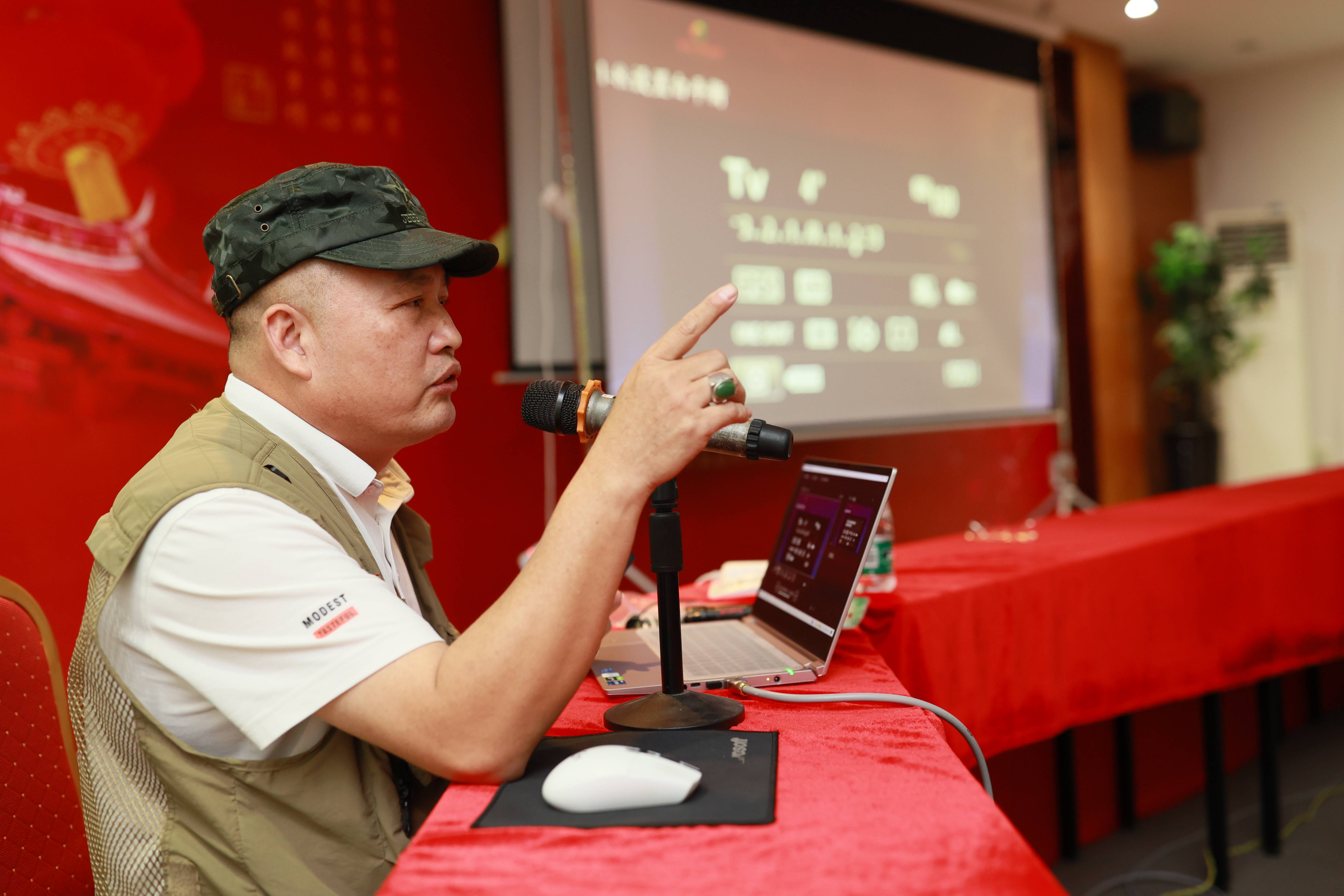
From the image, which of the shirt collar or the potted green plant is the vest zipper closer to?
the shirt collar

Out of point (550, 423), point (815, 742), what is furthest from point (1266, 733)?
point (550, 423)

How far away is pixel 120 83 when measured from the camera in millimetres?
2369

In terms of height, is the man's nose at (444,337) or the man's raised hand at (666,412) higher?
the man's nose at (444,337)

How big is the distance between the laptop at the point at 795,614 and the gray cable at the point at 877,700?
2.5 inches

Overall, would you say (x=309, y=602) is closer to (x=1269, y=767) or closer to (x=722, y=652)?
(x=722, y=652)

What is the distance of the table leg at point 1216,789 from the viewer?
211 centimetres

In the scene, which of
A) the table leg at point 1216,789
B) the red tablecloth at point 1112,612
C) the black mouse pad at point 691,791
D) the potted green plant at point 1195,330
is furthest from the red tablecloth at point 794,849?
the potted green plant at point 1195,330

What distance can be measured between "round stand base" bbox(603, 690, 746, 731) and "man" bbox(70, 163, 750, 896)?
0.17 m

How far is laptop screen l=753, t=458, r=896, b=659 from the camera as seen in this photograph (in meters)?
1.13

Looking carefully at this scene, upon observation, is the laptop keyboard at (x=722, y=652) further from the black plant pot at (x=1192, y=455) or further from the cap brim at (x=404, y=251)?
the black plant pot at (x=1192, y=455)

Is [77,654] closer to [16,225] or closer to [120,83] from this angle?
[16,225]

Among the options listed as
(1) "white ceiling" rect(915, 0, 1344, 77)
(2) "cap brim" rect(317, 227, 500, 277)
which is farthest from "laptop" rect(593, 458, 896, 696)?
(1) "white ceiling" rect(915, 0, 1344, 77)

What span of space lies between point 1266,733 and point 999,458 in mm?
2620

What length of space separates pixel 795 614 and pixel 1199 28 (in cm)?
548
